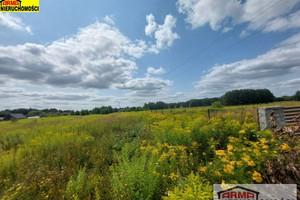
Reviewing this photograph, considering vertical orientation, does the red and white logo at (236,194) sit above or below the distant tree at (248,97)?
below

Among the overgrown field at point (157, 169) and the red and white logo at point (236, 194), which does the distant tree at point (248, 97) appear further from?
the red and white logo at point (236, 194)

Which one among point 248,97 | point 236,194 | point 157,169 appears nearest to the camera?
point 236,194

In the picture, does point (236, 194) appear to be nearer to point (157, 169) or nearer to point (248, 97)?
point (157, 169)

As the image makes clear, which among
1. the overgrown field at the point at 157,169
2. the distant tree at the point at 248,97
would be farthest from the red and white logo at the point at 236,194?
the distant tree at the point at 248,97

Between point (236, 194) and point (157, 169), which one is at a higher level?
point (236, 194)

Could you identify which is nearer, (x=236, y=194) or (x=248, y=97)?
(x=236, y=194)

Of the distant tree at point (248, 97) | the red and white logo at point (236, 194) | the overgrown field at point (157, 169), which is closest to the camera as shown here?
the red and white logo at point (236, 194)

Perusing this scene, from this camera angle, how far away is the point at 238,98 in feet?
174

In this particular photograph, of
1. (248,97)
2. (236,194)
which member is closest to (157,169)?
(236,194)

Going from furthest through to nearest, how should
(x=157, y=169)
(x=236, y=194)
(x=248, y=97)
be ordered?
(x=248, y=97) → (x=157, y=169) → (x=236, y=194)

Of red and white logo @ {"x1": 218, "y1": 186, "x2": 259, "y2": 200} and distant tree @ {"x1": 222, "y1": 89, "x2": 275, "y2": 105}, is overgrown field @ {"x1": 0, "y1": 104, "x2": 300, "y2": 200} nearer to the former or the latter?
red and white logo @ {"x1": 218, "y1": 186, "x2": 259, "y2": 200}

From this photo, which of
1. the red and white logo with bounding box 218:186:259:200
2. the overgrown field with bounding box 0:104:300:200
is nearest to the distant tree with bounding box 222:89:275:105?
the overgrown field with bounding box 0:104:300:200

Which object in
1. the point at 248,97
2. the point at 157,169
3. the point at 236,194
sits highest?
the point at 248,97

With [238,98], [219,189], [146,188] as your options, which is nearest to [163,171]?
[146,188]
